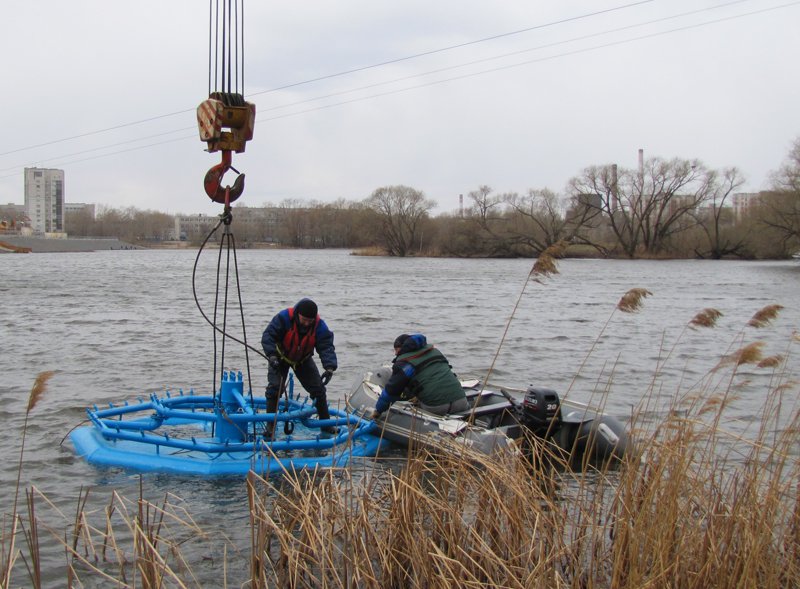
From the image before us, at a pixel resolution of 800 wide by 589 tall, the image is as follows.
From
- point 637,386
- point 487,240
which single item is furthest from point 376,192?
point 637,386

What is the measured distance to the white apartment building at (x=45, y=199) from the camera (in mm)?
157875

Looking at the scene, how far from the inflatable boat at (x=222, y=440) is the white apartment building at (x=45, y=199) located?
158 m

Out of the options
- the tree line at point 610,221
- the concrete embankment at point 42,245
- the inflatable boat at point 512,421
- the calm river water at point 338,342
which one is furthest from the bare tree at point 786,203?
the concrete embankment at point 42,245

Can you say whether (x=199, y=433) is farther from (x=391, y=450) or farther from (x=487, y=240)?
(x=487, y=240)

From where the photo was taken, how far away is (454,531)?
13.2 feet

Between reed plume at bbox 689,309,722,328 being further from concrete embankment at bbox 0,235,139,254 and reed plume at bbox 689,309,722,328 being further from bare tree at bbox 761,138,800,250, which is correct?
concrete embankment at bbox 0,235,139,254

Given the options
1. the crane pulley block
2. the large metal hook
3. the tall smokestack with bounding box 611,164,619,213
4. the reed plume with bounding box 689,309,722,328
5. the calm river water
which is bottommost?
the calm river water

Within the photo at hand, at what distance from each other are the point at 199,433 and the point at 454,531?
6.36m

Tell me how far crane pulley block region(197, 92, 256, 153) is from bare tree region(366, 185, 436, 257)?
7540 centimetres

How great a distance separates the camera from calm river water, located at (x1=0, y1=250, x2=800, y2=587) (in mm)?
8164

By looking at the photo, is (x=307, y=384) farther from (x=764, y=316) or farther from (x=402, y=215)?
(x=402, y=215)

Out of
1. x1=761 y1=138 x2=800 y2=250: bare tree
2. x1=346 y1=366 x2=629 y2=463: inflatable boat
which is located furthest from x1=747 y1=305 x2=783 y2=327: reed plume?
x1=761 y1=138 x2=800 y2=250: bare tree

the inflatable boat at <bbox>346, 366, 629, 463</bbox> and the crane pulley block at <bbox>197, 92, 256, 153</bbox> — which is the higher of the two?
the crane pulley block at <bbox>197, 92, 256, 153</bbox>

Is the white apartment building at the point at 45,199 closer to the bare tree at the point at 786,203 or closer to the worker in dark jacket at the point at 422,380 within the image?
the bare tree at the point at 786,203
